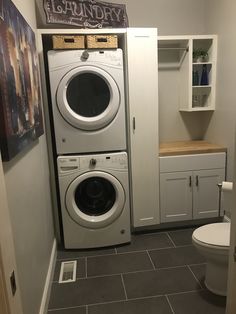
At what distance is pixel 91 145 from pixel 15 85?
49.7 inches

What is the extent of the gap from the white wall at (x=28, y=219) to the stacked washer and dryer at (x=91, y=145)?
438 millimetres

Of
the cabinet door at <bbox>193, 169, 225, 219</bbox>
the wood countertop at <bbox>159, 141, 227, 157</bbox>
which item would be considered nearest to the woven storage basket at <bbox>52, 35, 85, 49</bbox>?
the wood countertop at <bbox>159, 141, 227, 157</bbox>

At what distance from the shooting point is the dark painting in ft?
3.45

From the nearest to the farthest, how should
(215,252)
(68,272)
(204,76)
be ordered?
(215,252), (68,272), (204,76)

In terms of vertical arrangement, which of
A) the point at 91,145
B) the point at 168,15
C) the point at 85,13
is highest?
the point at 168,15

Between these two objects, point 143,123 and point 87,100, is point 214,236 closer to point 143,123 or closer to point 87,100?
point 143,123

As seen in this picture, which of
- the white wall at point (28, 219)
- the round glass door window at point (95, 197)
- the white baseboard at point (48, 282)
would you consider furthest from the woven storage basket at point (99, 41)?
the white baseboard at point (48, 282)

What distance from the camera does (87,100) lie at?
2.44 meters

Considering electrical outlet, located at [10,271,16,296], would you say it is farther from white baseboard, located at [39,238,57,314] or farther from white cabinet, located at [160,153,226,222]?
white cabinet, located at [160,153,226,222]

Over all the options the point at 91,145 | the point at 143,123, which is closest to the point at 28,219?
the point at 91,145

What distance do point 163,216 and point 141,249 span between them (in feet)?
1.44

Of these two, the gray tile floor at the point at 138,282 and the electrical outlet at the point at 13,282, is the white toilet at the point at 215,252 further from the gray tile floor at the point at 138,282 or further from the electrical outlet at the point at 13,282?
the electrical outlet at the point at 13,282

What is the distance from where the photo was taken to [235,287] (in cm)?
94

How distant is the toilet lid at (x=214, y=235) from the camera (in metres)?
1.79
